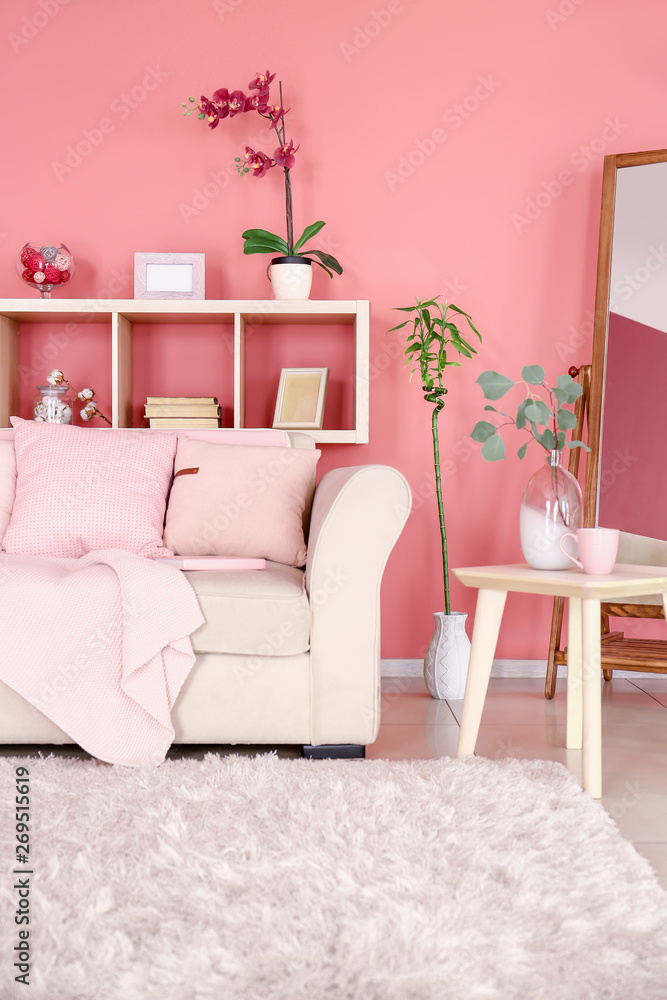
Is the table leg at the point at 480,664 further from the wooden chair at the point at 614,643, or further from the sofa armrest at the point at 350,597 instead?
the wooden chair at the point at 614,643

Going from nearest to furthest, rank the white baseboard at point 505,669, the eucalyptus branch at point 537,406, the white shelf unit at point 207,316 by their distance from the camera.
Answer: the eucalyptus branch at point 537,406 < the white shelf unit at point 207,316 < the white baseboard at point 505,669

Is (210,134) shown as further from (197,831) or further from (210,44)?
(197,831)

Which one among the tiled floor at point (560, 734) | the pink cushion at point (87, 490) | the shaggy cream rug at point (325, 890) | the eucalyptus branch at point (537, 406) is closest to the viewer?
the shaggy cream rug at point (325, 890)

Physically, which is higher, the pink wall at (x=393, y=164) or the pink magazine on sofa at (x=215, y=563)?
the pink wall at (x=393, y=164)

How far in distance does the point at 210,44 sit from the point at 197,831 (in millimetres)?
2857

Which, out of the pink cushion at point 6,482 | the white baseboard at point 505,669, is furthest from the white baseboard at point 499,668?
the pink cushion at point 6,482

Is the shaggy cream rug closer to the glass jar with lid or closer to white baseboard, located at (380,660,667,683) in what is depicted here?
white baseboard, located at (380,660,667,683)

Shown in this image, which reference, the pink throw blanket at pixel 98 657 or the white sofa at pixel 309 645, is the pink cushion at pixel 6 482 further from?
the white sofa at pixel 309 645

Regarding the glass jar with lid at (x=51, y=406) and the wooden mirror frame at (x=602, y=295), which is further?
the glass jar with lid at (x=51, y=406)

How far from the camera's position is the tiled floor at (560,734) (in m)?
1.70

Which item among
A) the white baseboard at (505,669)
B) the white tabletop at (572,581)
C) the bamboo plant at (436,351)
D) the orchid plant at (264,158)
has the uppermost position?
the orchid plant at (264,158)

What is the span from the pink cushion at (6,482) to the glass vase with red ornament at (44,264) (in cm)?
79

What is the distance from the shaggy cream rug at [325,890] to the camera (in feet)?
3.30

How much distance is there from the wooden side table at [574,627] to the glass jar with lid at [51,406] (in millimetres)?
1677
